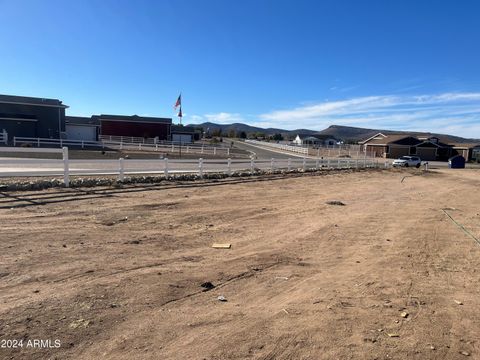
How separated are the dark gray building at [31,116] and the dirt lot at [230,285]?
48.4 m

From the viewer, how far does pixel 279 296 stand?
214 inches

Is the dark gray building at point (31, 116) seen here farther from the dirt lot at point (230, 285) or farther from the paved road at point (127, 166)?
the dirt lot at point (230, 285)

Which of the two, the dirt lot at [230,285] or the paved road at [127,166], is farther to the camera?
the paved road at [127,166]

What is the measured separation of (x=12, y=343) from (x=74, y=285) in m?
1.47

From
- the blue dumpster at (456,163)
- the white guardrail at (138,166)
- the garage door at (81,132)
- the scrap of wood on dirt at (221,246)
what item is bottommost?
the blue dumpster at (456,163)

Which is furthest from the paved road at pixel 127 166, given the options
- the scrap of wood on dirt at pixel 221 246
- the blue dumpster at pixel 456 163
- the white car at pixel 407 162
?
the blue dumpster at pixel 456 163

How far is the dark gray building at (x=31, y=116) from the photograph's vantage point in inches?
2093

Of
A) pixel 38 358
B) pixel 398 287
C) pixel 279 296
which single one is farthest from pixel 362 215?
pixel 38 358

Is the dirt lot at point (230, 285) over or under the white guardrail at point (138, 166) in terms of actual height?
under

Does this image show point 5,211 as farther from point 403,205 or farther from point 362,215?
point 403,205

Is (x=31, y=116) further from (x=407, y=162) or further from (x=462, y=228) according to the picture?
(x=462, y=228)

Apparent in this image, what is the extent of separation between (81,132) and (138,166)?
150 ft

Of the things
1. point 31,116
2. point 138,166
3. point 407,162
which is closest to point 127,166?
point 138,166

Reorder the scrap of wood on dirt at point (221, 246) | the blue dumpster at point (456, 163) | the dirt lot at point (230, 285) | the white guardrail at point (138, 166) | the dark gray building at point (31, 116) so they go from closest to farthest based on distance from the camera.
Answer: the dirt lot at point (230, 285) → the scrap of wood on dirt at point (221, 246) → the white guardrail at point (138, 166) → the dark gray building at point (31, 116) → the blue dumpster at point (456, 163)
